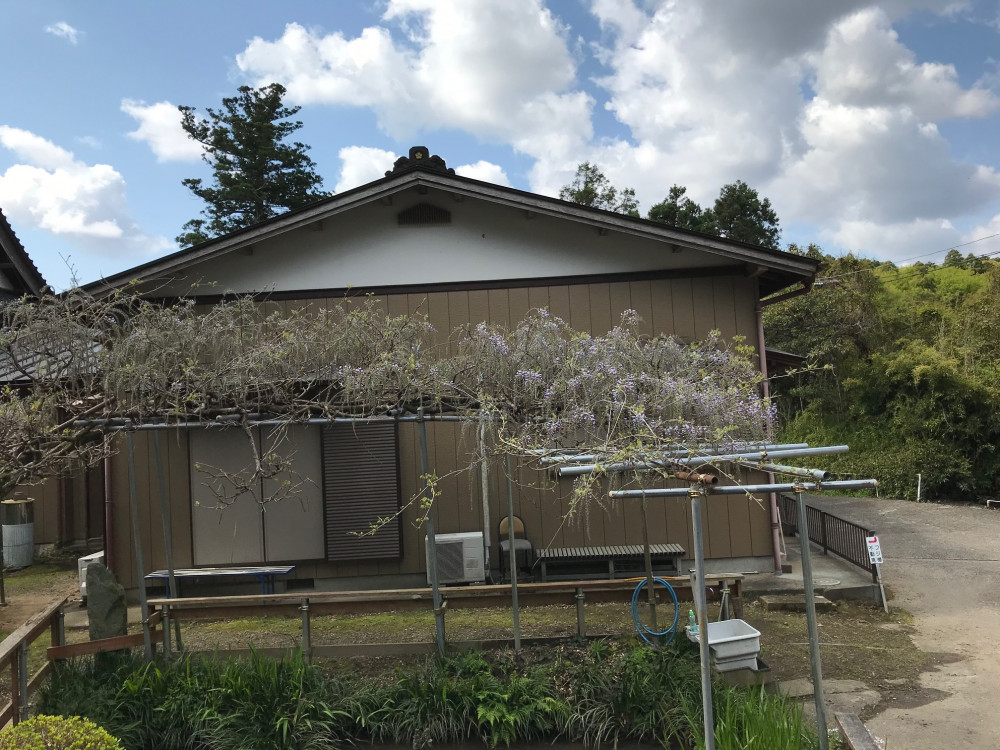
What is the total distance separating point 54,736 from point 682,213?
33.5 metres

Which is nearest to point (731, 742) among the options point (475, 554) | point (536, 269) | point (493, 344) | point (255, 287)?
point (493, 344)

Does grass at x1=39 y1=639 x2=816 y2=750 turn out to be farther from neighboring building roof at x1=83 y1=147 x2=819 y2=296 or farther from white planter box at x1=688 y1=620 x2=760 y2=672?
neighboring building roof at x1=83 y1=147 x2=819 y2=296

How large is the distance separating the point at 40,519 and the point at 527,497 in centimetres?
970

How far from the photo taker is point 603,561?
8297mm

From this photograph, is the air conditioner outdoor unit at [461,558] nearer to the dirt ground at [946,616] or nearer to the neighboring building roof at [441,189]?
the neighboring building roof at [441,189]

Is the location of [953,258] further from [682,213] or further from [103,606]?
[103,606]

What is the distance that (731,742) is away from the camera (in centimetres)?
388

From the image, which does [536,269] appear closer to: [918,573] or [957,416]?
[918,573]

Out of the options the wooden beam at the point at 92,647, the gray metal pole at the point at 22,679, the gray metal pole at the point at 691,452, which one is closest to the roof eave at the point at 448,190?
the gray metal pole at the point at 691,452

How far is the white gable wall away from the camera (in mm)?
8883

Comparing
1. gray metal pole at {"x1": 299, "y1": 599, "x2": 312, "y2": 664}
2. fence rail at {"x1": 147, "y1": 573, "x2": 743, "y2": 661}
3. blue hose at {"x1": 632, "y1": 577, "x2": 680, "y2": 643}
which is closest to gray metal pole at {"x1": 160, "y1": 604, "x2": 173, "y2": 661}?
fence rail at {"x1": 147, "y1": 573, "x2": 743, "y2": 661}

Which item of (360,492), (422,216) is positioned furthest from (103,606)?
(422,216)

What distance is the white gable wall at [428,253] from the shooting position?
8.88m

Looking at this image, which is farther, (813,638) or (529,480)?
(529,480)
